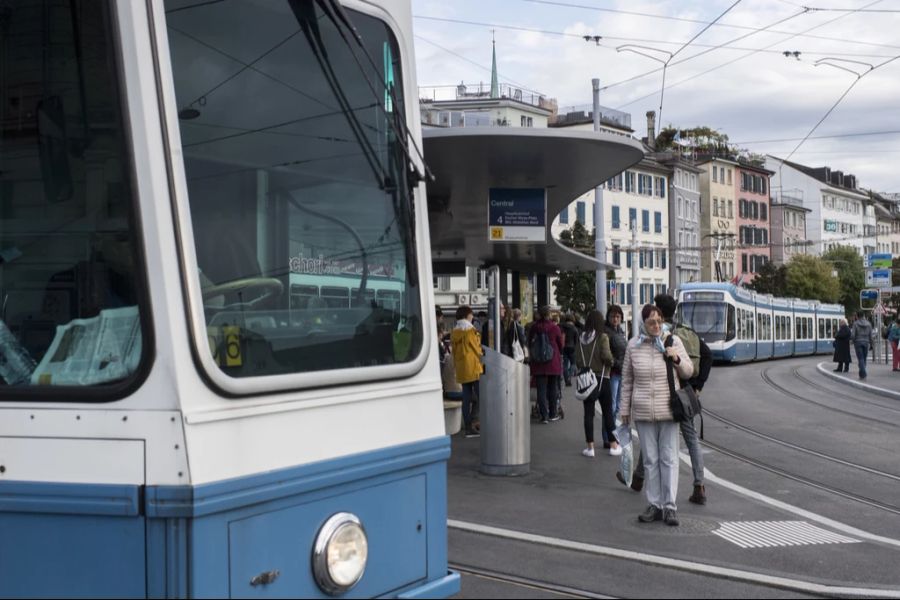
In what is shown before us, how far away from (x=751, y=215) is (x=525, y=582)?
306 feet

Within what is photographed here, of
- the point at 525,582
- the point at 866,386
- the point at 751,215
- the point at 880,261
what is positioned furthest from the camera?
the point at 751,215

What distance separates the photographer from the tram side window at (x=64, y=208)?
298cm

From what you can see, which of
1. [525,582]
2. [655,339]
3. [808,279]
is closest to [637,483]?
[655,339]

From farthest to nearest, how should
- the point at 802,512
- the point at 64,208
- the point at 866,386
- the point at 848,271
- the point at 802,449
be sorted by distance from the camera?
the point at 848,271 < the point at 866,386 < the point at 802,449 < the point at 802,512 < the point at 64,208

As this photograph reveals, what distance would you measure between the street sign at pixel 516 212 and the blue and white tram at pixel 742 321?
2098cm

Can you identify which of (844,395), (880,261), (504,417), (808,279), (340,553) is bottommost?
(844,395)

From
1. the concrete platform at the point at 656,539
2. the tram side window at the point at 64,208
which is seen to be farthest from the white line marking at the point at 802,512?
the tram side window at the point at 64,208

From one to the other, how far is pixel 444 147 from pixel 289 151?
6601 millimetres

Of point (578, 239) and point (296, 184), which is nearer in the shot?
point (296, 184)

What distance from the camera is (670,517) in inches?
318

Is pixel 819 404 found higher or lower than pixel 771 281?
lower

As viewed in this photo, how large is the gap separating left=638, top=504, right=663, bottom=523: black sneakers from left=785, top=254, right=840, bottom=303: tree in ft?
266

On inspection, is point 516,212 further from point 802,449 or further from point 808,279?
point 808,279

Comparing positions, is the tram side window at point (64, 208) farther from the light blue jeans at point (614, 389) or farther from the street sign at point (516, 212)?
the light blue jeans at point (614, 389)
